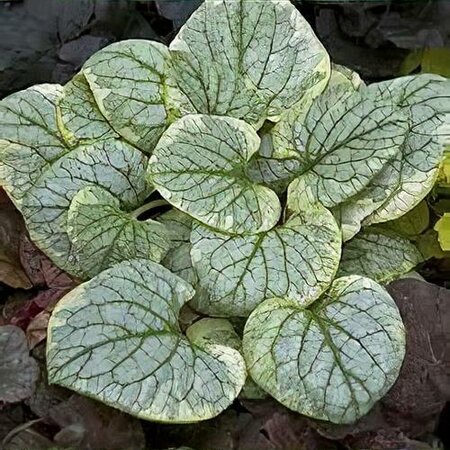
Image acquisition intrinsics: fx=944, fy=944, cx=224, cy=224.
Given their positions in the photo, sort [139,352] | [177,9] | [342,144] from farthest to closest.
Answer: [177,9] < [342,144] < [139,352]

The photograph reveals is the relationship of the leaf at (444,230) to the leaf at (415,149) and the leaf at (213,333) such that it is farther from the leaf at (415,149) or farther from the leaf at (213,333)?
the leaf at (213,333)

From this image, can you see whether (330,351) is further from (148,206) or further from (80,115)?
(80,115)

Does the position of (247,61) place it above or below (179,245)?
above

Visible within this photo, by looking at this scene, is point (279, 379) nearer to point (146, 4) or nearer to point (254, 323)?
point (254, 323)

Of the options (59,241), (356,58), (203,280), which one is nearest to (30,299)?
(59,241)

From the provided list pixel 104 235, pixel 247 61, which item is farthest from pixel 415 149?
pixel 104 235

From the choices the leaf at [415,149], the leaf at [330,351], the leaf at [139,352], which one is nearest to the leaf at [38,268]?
the leaf at [139,352]

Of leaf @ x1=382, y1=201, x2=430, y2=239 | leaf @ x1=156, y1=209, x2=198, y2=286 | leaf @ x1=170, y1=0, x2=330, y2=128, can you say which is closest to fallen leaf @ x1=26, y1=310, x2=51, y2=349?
leaf @ x1=156, y1=209, x2=198, y2=286
